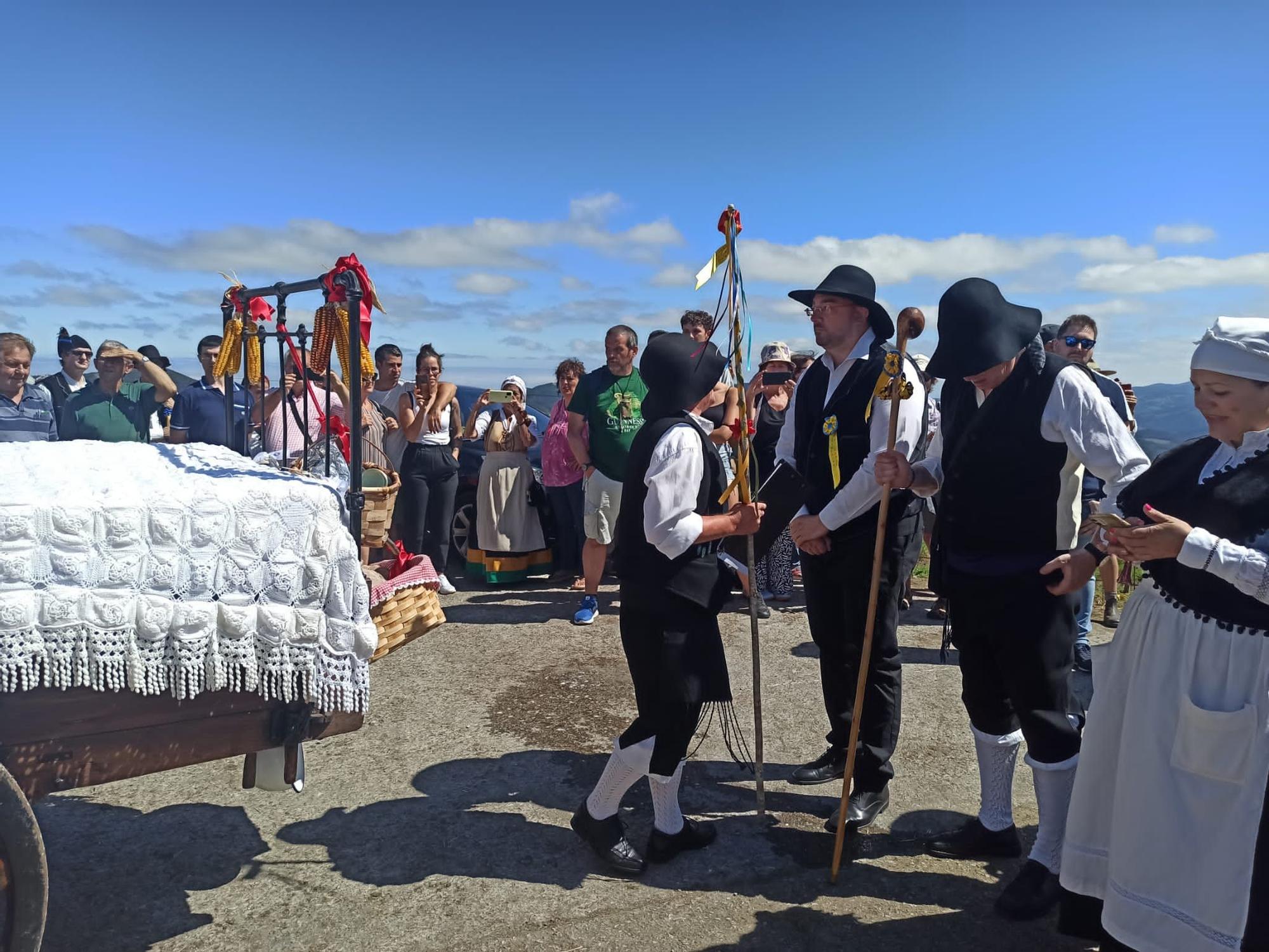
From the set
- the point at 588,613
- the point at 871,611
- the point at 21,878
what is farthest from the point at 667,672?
the point at 588,613

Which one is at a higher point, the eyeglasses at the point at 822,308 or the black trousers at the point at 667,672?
the eyeglasses at the point at 822,308

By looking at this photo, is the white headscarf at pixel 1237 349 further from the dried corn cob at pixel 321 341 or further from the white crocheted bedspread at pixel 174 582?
the dried corn cob at pixel 321 341

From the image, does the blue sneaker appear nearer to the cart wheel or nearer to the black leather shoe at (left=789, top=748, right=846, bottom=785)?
the black leather shoe at (left=789, top=748, right=846, bottom=785)

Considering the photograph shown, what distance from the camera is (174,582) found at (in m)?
2.43

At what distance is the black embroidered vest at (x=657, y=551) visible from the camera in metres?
3.31

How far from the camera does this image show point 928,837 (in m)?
3.68

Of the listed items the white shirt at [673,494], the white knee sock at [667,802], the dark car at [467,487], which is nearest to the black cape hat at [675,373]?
the white shirt at [673,494]

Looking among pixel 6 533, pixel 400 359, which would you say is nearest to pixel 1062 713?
pixel 6 533

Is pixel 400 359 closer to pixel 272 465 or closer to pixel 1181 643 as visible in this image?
pixel 272 465

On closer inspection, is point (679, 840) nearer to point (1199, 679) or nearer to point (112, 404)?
point (1199, 679)

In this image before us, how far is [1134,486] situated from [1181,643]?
0.50m

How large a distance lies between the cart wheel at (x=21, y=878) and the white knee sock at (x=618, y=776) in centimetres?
179

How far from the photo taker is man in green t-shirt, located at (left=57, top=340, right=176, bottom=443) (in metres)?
6.18

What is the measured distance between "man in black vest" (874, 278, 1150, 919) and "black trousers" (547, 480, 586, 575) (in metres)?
4.97
